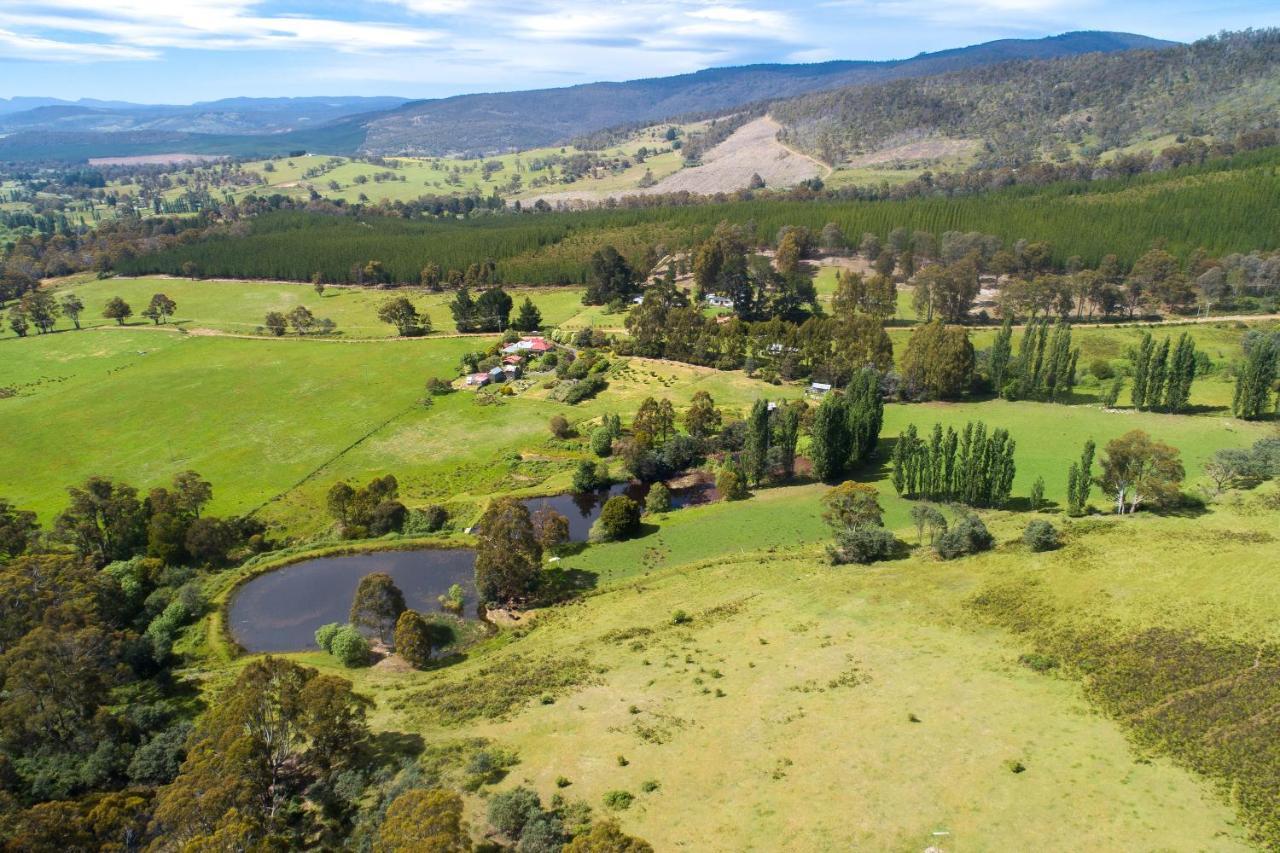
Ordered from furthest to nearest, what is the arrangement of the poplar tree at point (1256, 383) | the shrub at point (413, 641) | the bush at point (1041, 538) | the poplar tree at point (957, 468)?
1. the poplar tree at point (1256, 383)
2. the poplar tree at point (957, 468)
3. the bush at point (1041, 538)
4. the shrub at point (413, 641)

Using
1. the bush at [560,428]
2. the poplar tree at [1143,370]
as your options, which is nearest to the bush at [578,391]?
the bush at [560,428]

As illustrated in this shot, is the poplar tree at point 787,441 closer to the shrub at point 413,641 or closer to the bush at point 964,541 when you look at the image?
the bush at point 964,541

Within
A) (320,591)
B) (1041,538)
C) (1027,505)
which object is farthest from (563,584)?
(1027,505)

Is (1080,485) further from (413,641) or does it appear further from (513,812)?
(413,641)

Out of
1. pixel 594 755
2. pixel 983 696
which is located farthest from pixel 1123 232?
pixel 594 755

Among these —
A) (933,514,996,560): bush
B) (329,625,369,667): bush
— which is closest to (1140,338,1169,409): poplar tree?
(933,514,996,560): bush

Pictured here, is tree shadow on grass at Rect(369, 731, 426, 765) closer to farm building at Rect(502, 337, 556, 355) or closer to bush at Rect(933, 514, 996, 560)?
bush at Rect(933, 514, 996, 560)
